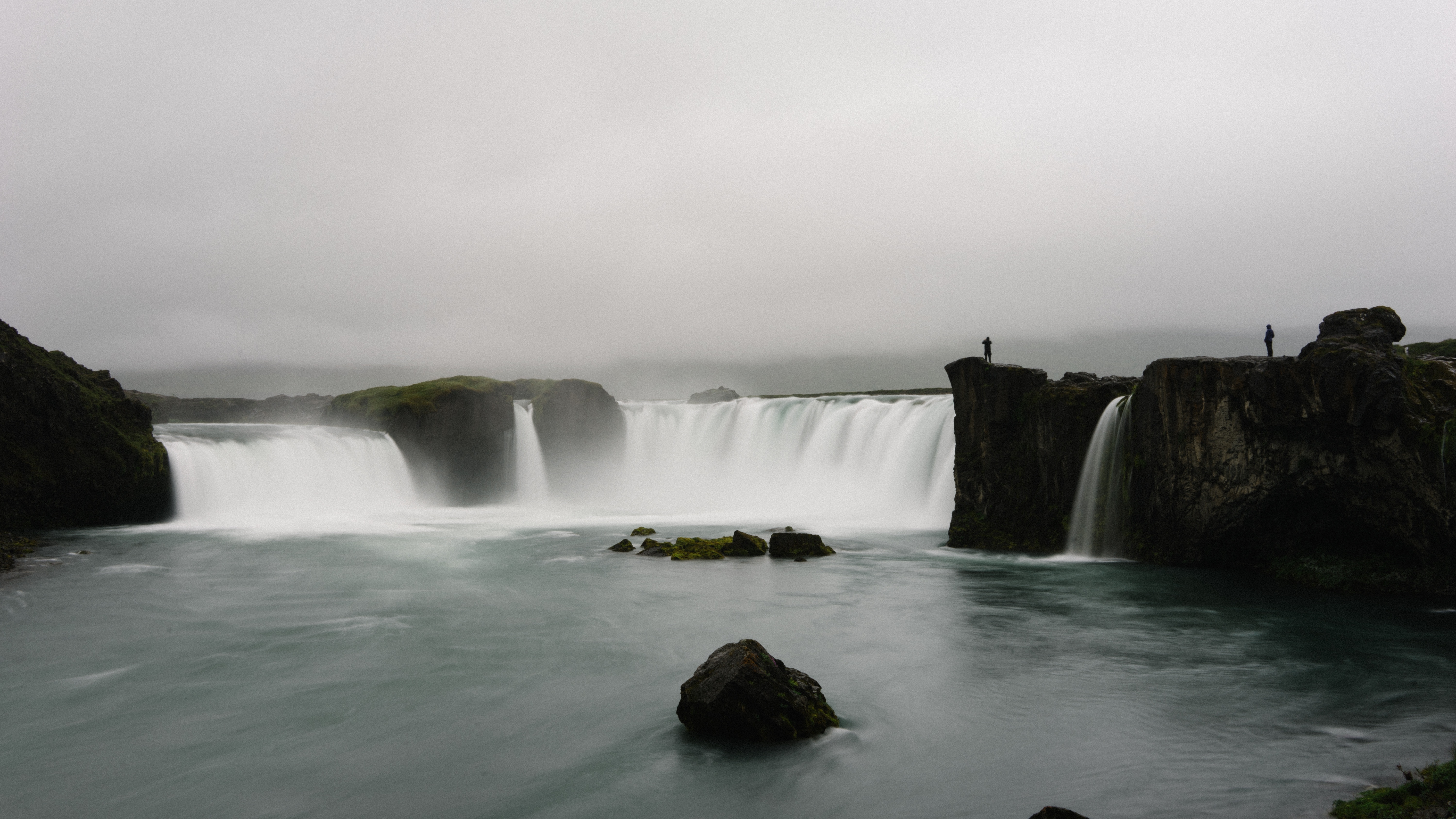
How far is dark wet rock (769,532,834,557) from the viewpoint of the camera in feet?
75.6

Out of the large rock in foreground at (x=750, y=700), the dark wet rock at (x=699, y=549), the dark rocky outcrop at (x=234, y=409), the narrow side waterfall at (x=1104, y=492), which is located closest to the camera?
Result: the large rock in foreground at (x=750, y=700)

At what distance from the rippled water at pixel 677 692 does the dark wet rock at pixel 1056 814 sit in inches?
62.1

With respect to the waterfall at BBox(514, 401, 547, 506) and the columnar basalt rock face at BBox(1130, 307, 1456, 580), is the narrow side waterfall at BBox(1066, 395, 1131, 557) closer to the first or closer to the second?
the columnar basalt rock face at BBox(1130, 307, 1456, 580)

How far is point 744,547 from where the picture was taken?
23453 mm

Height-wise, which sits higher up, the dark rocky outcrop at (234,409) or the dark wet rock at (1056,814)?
the dark rocky outcrop at (234,409)

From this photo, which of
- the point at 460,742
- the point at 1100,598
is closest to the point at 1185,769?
the point at 460,742

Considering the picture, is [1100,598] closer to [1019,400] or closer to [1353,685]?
[1353,685]

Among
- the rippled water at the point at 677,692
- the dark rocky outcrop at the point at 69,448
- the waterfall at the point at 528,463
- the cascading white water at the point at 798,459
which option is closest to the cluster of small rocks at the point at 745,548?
the rippled water at the point at 677,692

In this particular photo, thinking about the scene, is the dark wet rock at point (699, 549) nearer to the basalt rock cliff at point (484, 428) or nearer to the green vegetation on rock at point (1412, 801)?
the green vegetation on rock at point (1412, 801)

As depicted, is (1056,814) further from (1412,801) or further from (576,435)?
(576,435)

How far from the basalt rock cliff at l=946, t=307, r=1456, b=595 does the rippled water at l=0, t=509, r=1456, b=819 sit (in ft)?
4.05

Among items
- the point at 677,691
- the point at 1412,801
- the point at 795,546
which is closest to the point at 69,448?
the point at 795,546

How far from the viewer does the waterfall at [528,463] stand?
1820 inches

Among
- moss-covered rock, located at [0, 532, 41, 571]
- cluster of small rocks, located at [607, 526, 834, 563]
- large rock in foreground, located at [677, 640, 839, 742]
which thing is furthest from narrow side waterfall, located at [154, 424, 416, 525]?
large rock in foreground, located at [677, 640, 839, 742]
